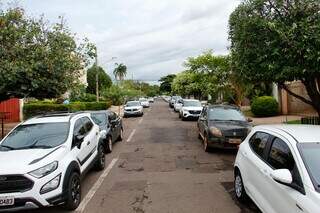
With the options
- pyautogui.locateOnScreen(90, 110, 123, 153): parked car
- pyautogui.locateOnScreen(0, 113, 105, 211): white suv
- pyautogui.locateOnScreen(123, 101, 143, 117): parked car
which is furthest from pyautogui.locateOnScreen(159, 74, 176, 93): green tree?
pyautogui.locateOnScreen(0, 113, 105, 211): white suv

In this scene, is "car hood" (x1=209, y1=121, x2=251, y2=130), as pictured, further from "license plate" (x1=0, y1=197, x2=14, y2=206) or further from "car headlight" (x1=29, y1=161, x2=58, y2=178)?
"license plate" (x1=0, y1=197, x2=14, y2=206)

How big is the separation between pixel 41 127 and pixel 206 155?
620 centimetres

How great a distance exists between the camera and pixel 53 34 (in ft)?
54.8

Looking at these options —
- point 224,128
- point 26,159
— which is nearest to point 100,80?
point 224,128

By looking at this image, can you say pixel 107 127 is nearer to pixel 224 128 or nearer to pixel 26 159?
pixel 224 128

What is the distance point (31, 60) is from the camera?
14711 mm

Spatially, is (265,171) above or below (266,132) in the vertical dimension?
below

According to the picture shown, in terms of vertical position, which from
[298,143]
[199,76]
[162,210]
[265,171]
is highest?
[199,76]

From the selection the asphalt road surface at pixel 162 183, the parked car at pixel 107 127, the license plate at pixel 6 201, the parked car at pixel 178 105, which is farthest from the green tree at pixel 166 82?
the license plate at pixel 6 201

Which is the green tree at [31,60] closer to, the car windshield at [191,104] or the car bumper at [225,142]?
the car bumper at [225,142]

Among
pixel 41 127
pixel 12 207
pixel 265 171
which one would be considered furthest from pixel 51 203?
pixel 265 171

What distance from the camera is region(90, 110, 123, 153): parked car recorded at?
14.6 meters

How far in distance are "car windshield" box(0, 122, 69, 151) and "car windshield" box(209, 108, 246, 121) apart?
7.35 m

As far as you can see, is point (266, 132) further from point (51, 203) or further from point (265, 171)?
point (51, 203)
